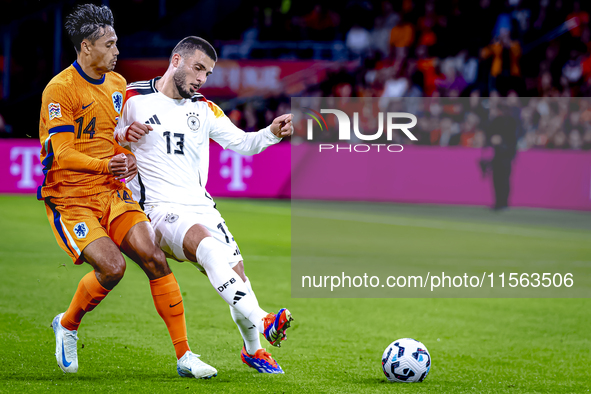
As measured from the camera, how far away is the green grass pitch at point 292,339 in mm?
4711

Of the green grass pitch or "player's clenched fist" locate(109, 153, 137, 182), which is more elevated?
"player's clenched fist" locate(109, 153, 137, 182)

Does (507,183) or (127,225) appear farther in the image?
(507,183)

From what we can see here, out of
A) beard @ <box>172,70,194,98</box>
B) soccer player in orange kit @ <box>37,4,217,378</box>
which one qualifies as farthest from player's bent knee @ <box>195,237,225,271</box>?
beard @ <box>172,70,194,98</box>

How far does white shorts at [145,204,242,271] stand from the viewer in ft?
15.6

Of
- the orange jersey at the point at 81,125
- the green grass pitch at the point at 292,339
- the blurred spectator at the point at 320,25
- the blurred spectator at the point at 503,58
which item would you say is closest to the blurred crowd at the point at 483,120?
the blurred spectator at the point at 503,58

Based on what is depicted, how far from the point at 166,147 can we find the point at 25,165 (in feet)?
40.1

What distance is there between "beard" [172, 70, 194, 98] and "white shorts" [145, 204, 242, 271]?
69 cm

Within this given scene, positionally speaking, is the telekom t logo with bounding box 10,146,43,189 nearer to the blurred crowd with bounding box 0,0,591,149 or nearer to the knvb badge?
the blurred crowd with bounding box 0,0,591,149

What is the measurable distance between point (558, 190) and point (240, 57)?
810cm

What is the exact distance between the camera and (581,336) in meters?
6.46

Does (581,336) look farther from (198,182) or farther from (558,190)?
(558,190)

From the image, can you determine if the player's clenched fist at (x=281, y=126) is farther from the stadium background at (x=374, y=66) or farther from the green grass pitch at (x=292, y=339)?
the stadium background at (x=374, y=66)

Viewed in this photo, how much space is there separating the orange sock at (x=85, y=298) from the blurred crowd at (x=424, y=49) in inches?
496

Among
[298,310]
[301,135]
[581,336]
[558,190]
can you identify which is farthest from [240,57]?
[581,336]
